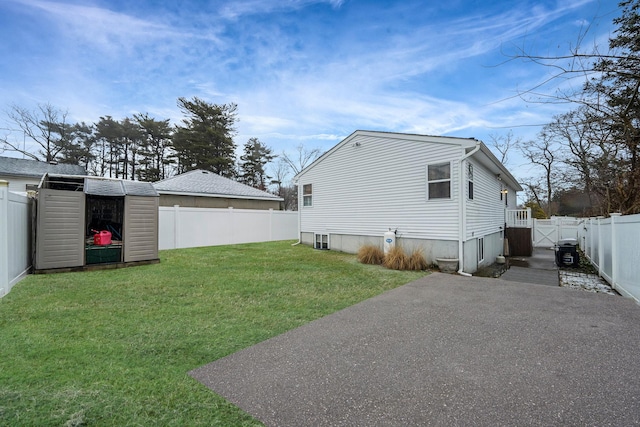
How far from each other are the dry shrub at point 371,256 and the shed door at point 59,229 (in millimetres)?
7513

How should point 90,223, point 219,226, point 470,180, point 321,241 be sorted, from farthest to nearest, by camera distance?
point 219,226 < point 321,241 < point 90,223 < point 470,180

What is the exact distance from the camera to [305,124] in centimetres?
1841

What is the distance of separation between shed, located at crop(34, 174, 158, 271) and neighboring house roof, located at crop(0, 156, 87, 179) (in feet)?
43.0

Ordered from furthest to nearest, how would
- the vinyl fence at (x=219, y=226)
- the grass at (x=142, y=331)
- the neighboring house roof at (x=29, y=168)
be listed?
1. the neighboring house roof at (x=29, y=168)
2. the vinyl fence at (x=219, y=226)
3. the grass at (x=142, y=331)

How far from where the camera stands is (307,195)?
521 inches

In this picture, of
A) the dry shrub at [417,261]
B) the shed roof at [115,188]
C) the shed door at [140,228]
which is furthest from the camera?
the dry shrub at [417,261]

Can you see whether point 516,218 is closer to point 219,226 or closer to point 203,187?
point 219,226

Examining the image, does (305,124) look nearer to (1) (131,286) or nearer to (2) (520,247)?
(2) (520,247)

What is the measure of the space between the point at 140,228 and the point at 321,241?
6806 mm

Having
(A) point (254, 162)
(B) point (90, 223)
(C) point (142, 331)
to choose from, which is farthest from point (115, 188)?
(A) point (254, 162)

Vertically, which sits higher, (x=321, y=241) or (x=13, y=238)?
(x=13, y=238)

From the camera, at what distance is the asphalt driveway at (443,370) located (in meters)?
2.07

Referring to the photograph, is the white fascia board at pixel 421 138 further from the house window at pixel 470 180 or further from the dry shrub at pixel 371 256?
the dry shrub at pixel 371 256

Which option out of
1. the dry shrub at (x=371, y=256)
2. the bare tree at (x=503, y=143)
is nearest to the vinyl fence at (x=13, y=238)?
the dry shrub at (x=371, y=256)
